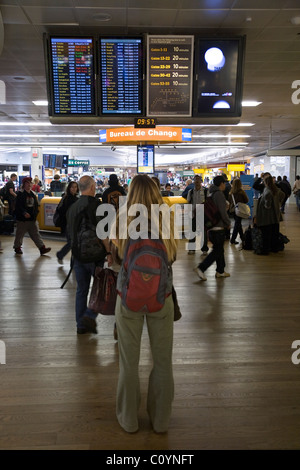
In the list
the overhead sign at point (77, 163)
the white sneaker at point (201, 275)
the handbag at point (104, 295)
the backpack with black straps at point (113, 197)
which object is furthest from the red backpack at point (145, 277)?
the overhead sign at point (77, 163)

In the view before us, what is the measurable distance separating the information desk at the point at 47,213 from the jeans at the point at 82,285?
7.63 metres

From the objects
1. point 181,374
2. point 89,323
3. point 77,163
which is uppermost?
point 77,163

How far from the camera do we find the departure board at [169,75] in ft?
17.5

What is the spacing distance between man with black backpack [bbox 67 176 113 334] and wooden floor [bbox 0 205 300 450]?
10.1 inches

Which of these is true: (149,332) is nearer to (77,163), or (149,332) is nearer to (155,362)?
(155,362)

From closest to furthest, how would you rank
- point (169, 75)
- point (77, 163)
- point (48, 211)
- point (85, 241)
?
point (85, 241) < point (169, 75) < point (48, 211) < point (77, 163)

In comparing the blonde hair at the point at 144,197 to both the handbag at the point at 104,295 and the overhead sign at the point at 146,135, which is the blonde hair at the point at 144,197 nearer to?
the handbag at the point at 104,295

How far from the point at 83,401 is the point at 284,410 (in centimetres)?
137

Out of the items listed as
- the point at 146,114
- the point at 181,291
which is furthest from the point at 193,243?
the point at 146,114

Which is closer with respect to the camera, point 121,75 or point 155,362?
point 155,362

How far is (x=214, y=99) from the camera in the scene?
18.2 ft

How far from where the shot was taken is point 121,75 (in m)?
5.52

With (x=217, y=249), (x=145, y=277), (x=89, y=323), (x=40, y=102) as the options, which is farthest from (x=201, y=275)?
(x=40, y=102)

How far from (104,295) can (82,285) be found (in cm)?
51
